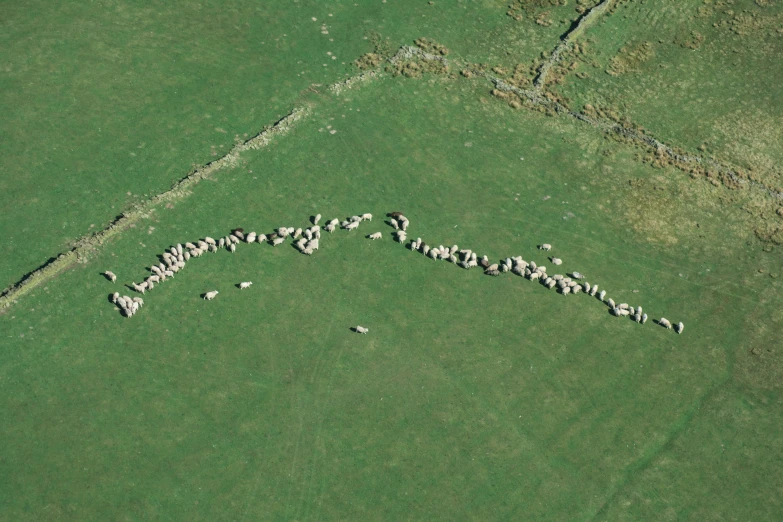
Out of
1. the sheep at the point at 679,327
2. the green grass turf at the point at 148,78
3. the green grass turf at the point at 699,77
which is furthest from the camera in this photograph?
the green grass turf at the point at 699,77

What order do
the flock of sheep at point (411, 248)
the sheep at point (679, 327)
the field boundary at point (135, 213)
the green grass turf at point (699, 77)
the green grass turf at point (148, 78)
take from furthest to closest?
the green grass turf at point (699, 77) → the green grass turf at point (148, 78) → the sheep at point (679, 327) → the flock of sheep at point (411, 248) → the field boundary at point (135, 213)

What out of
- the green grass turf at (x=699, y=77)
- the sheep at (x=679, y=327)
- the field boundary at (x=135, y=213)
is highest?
the green grass turf at (x=699, y=77)

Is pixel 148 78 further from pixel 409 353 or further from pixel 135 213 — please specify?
pixel 409 353

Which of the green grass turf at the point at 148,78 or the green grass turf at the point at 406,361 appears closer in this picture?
the green grass turf at the point at 406,361

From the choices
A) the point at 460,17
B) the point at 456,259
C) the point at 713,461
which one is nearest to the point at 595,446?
the point at 713,461

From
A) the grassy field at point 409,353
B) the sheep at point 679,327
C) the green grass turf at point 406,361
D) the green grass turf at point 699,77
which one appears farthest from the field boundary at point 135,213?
the sheep at point 679,327

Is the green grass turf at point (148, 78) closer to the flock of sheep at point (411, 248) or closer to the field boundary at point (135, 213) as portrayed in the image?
the field boundary at point (135, 213)

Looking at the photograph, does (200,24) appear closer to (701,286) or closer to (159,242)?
(159,242)

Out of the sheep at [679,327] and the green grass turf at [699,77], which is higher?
the green grass turf at [699,77]

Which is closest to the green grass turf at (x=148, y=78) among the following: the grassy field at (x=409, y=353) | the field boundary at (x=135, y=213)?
the field boundary at (x=135, y=213)
